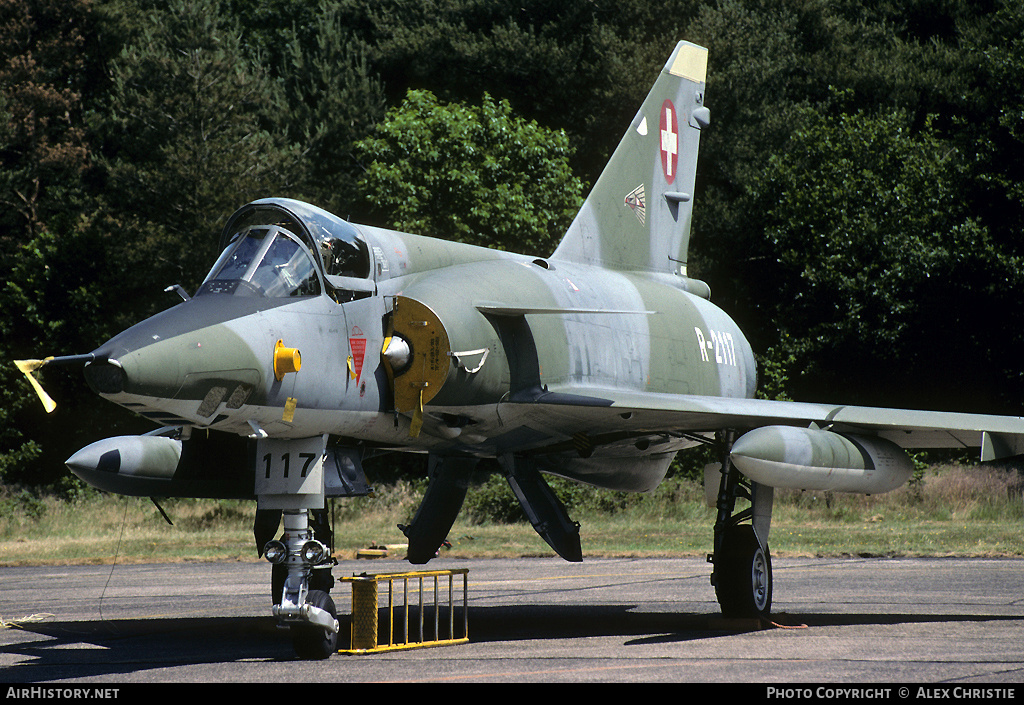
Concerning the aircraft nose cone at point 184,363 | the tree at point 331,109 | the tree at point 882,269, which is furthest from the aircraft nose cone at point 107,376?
the tree at point 331,109

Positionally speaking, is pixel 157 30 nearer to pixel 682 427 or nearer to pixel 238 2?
pixel 238 2

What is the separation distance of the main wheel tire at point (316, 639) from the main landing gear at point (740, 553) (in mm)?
4521

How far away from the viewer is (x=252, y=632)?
11.6m

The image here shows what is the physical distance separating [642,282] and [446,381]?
183 inches

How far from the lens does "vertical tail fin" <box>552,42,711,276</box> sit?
14195mm

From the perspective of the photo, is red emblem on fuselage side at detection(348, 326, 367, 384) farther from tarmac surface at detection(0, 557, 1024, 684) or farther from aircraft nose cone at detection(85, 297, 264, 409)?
tarmac surface at detection(0, 557, 1024, 684)

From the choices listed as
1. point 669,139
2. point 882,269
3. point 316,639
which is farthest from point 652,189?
point 882,269

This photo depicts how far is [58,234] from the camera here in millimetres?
36125

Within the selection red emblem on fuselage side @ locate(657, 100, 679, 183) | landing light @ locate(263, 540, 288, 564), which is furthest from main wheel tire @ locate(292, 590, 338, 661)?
red emblem on fuselage side @ locate(657, 100, 679, 183)

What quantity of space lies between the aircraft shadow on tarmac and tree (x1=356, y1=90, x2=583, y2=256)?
21.3 m

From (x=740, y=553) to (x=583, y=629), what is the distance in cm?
188

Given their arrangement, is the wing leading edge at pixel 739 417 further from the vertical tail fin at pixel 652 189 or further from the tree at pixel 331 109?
the tree at pixel 331 109

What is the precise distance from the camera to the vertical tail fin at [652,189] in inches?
559
